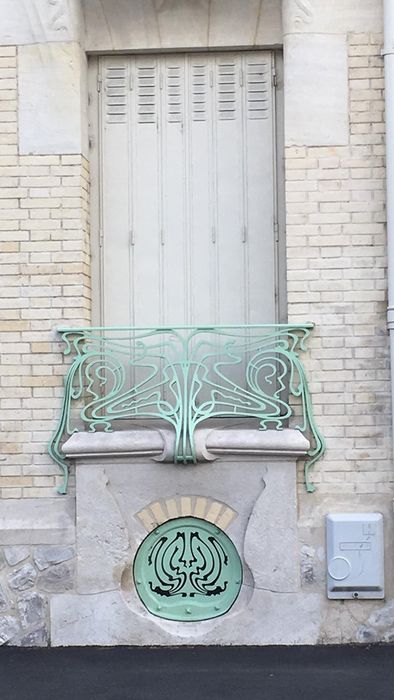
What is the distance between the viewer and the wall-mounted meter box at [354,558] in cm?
702

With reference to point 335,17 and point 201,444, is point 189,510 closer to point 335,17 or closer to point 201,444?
point 201,444

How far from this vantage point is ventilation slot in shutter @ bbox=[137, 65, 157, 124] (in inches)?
303

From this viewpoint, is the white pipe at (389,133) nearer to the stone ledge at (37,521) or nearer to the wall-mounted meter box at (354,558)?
the wall-mounted meter box at (354,558)

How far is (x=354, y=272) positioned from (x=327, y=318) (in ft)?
1.18

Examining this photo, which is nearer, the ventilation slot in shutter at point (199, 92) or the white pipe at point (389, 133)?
the white pipe at point (389, 133)

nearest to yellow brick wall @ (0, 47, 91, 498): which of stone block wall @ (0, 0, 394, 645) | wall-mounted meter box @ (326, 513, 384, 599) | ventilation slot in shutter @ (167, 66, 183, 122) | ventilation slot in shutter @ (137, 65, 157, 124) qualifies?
stone block wall @ (0, 0, 394, 645)

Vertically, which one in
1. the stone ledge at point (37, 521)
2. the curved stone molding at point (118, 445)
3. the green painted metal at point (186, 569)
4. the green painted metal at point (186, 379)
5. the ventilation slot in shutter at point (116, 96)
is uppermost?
the ventilation slot in shutter at point (116, 96)

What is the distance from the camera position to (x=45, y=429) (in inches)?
287

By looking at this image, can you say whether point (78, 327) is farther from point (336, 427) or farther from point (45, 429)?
point (336, 427)

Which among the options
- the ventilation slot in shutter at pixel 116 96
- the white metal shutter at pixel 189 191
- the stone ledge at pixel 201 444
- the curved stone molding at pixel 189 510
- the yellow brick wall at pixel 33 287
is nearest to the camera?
the stone ledge at pixel 201 444

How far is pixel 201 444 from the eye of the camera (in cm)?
698

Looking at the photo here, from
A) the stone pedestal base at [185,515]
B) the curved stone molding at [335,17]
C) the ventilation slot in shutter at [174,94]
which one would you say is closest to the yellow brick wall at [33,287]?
the stone pedestal base at [185,515]

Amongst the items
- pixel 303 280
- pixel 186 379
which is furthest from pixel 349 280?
pixel 186 379

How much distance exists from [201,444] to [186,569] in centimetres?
89
